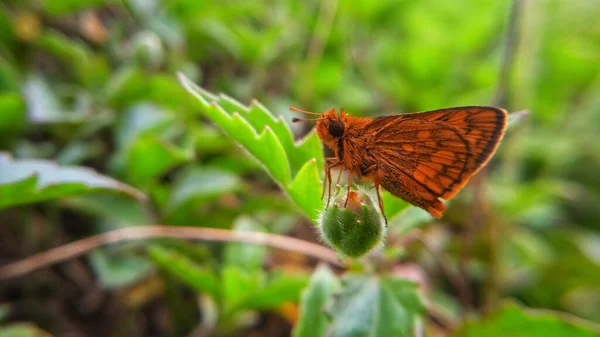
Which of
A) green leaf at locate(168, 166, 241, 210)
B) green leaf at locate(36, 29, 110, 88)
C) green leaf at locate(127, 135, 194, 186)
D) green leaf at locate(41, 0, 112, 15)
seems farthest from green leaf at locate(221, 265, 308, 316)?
green leaf at locate(41, 0, 112, 15)

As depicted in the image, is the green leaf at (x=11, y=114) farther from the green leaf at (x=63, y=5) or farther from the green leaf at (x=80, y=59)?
the green leaf at (x=63, y=5)

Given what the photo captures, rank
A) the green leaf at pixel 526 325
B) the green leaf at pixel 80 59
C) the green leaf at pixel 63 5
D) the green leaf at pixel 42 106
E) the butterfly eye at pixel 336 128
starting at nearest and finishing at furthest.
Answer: the butterfly eye at pixel 336 128 → the green leaf at pixel 526 325 → the green leaf at pixel 42 106 → the green leaf at pixel 80 59 → the green leaf at pixel 63 5

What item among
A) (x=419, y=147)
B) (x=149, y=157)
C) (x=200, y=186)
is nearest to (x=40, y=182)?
(x=149, y=157)

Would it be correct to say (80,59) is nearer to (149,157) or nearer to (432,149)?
(149,157)

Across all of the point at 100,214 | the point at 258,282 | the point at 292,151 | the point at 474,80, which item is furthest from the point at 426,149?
the point at 474,80

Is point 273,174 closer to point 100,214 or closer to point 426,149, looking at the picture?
point 426,149

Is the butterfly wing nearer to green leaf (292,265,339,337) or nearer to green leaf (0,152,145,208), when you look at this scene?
green leaf (292,265,339,337)

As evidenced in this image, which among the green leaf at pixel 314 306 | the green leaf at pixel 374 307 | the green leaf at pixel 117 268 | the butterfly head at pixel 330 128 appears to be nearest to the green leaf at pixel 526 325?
the green leaf at pixel 374 307
